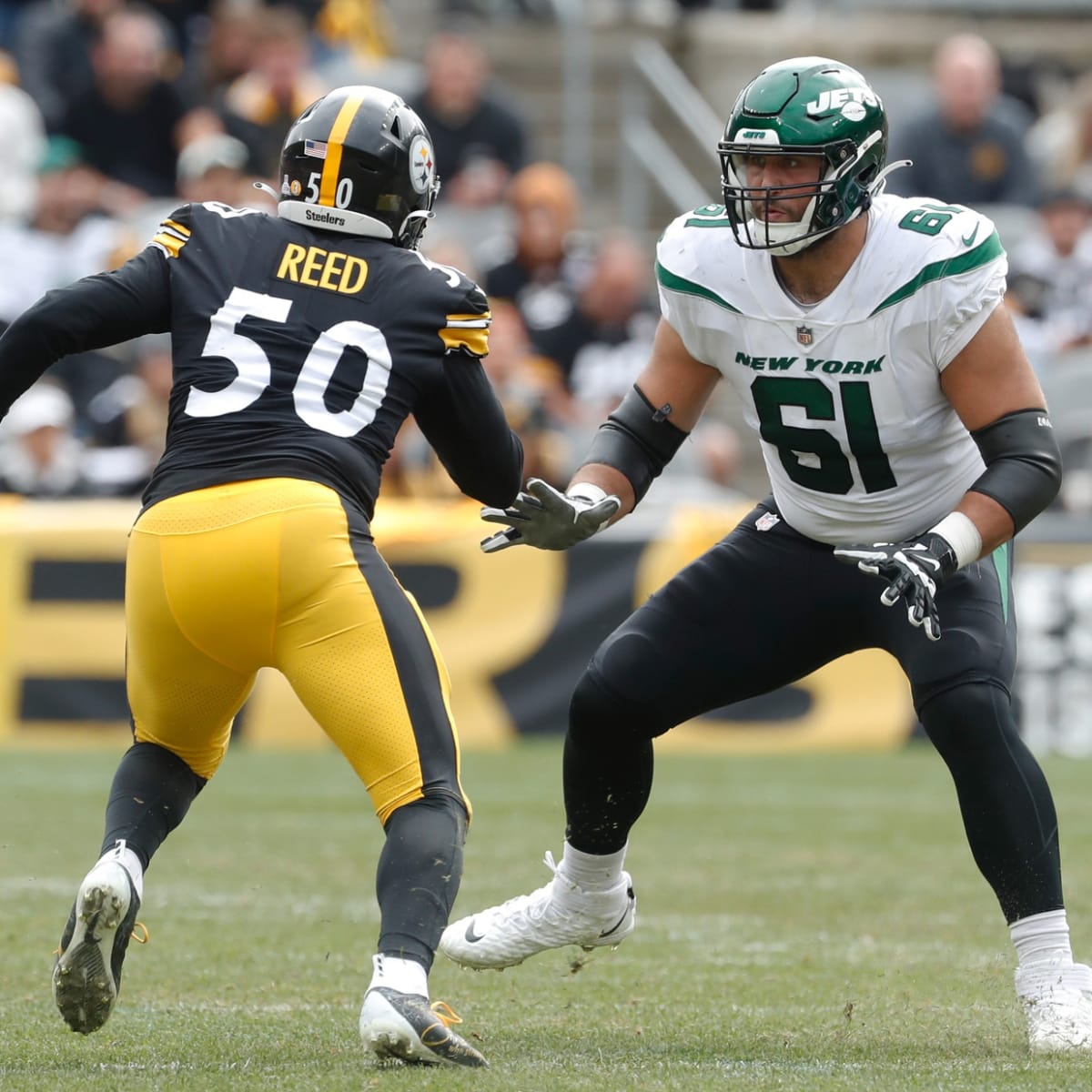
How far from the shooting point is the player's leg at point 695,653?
168 inches

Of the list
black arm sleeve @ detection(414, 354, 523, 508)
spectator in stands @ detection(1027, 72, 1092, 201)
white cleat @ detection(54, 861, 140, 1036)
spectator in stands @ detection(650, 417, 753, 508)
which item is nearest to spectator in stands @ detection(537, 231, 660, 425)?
spectator in stands @ detection(650, 417, 753, 508)

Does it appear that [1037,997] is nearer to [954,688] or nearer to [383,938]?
[954,688]

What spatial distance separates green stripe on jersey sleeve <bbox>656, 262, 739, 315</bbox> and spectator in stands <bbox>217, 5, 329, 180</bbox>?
7.12 metres

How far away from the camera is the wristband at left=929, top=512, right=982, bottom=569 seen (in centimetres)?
Result: 383

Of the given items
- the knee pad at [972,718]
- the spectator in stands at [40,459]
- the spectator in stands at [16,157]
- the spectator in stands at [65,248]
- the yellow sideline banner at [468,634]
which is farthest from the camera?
the spectator in stands at [16,157]

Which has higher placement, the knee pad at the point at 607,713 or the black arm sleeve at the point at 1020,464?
the black arm sleeve at the point at 1020,464

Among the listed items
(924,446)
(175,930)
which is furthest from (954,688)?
(175,930)

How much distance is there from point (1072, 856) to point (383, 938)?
356 centimetres

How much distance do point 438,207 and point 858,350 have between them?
8603 millimetres

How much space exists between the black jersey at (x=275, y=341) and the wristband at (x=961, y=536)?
35.1 inches

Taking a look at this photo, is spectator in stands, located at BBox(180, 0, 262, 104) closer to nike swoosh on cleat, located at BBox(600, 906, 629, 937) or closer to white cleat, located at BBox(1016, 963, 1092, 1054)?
nike swoosh on cleat, located at BBox(600, 906, 629, 937)

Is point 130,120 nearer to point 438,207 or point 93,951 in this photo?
point 438,207

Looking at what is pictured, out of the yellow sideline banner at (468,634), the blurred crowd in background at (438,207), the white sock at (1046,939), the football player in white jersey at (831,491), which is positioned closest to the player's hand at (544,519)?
the football player in white jersey at (831,491)

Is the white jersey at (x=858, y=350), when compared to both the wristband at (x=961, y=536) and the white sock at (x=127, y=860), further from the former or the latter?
the white sock at (x=127, y=860)
